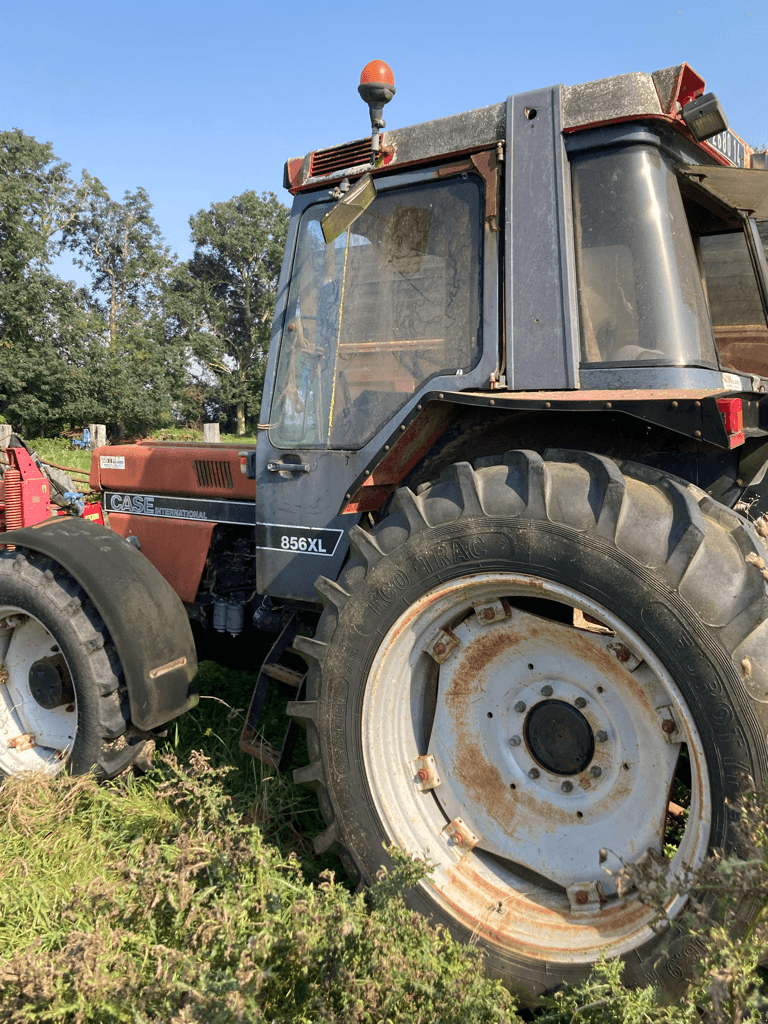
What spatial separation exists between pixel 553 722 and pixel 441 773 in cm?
47

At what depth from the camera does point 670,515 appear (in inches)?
79.4

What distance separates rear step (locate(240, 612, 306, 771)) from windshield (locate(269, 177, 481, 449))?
33.6 inches

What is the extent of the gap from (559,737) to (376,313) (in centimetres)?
172

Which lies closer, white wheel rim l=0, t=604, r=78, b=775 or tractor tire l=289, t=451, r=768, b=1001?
tractor tire l=289, t=451, r=768, b=1001

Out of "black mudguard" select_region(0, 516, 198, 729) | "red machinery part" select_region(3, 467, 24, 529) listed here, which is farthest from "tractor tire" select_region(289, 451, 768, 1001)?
"red machinery part" select_region(3, 467, 24, 529)

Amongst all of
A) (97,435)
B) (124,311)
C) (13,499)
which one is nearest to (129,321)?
(124,311)

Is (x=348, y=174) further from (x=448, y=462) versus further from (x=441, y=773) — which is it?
(x=441, y=773)

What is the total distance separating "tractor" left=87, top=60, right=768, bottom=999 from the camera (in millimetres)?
1996

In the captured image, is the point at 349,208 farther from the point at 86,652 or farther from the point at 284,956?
the point at 284,956

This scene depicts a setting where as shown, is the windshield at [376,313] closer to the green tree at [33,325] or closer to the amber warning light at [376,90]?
the amber warning light at [376,90]

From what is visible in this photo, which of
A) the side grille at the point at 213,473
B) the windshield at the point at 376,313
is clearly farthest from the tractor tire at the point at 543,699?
the side grille at the point at 213,473

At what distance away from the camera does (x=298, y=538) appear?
3.06m

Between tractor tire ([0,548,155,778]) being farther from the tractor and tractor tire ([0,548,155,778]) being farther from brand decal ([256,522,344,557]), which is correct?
brand decal ([256,522,344,557])

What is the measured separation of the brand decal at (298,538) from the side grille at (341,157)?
148cm
